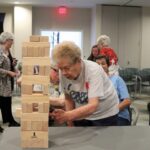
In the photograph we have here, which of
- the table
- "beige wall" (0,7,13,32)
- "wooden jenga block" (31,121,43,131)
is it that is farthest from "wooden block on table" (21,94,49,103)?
"beige wall" (0,7,13,32)

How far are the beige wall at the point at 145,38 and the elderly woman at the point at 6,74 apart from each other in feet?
18.0

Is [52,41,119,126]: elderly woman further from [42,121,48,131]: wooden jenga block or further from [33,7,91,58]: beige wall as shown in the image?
[33,7,91,58]: beige wall

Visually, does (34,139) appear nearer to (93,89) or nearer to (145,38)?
(93,89)

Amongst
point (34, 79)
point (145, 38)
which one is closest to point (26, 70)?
point (34, 79)

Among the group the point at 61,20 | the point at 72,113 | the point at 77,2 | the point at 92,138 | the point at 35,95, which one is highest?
the point at 77,2

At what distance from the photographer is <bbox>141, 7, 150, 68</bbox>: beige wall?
29.2ft

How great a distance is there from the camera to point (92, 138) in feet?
5.48

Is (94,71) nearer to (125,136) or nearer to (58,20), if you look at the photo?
(125,136)

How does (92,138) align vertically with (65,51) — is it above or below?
below

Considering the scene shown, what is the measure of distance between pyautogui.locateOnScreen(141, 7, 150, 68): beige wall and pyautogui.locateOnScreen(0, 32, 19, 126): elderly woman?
5.48 meters

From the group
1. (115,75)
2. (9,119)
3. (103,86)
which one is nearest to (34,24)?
(9,119)

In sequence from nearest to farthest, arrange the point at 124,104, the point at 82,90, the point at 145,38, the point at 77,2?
the point at 82,90 → the point at 124,104 → the point at 77,2 → the point at 145,38

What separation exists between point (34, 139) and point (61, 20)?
8235mm

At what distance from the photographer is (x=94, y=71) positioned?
1785 millimetres
